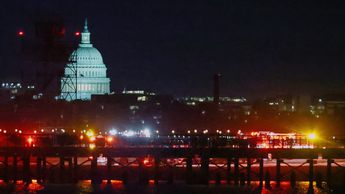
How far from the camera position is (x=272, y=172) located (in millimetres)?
85562

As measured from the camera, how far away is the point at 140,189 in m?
75.2

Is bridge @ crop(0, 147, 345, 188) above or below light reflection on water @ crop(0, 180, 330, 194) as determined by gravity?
above

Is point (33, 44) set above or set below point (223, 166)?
above

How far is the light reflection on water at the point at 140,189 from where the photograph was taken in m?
73.8

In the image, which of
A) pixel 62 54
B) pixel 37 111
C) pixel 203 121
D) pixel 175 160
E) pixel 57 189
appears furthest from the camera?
pixel 203 121

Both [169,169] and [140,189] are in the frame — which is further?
[169,169]

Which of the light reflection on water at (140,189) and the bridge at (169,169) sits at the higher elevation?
the bridge at (169,169)

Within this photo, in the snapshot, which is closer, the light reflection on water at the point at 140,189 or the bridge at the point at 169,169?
the light reflection on water at the point at 140,189

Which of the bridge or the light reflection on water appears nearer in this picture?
the light reflection on water

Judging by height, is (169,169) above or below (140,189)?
above

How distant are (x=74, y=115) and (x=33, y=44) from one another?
31.3 m

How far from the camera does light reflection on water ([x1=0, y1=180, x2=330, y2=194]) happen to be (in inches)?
2904

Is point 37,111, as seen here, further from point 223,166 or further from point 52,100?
point 223,166

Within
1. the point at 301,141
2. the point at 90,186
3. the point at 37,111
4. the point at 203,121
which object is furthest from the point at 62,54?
the point at 203,121
